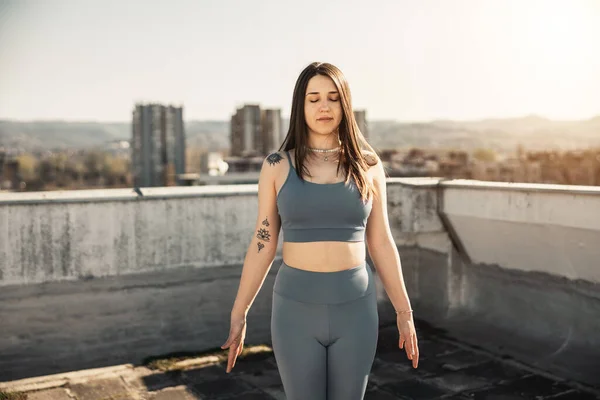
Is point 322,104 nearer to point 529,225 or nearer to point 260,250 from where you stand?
point 260,250

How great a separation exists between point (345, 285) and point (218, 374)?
243 cm

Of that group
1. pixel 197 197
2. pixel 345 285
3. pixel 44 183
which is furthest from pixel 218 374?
pixel 44 183

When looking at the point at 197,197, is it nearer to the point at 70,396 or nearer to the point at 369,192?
the point at 70,396

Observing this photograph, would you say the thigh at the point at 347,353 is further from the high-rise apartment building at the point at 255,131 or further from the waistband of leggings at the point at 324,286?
the high-rise apartment building at the point at 255,131

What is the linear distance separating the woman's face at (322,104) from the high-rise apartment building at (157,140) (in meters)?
54.0

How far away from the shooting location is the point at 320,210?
2.01 m

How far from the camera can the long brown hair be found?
206 centimetres

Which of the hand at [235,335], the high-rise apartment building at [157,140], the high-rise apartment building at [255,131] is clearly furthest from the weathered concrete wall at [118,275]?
the high-rise apartment building at [157,140]

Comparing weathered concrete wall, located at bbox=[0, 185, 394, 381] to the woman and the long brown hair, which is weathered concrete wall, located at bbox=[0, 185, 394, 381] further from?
the long brown hair

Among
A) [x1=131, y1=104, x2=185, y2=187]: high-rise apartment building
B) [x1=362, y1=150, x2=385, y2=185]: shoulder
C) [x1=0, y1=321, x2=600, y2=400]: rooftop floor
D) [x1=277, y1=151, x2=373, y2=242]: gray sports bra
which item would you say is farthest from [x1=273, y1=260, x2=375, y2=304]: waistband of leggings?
[x1=131, y1=104, x2=185, y2=187]: high-rise apartment building

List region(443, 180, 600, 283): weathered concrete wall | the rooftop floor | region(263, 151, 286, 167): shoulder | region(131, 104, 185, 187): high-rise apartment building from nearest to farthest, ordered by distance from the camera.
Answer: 1. region(263, 151, 286, 167): shoulder
2. the rooftop floor
3. region(443, 180, 600, 283): weathered concrete wall
4. region(131, 104, 185, 187): high-rise apartment building

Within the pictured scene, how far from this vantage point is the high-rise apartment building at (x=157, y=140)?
183ft

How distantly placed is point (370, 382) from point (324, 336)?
2.21 metres

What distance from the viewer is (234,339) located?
2195mm
